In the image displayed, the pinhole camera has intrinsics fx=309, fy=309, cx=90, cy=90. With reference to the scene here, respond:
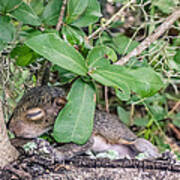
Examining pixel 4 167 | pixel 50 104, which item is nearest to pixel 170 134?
pixel 50 104

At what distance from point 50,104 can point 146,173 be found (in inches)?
26.2

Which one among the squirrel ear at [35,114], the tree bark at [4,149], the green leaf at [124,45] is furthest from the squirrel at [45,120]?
the green leaf at [124,45]

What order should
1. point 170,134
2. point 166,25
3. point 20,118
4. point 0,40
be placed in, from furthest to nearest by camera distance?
point 170,134 → point 20,118 → point 166,25 → point 0,40

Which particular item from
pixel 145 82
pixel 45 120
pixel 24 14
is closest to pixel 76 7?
pixel 24 14

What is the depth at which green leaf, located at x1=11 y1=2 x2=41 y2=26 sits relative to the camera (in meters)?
1.35

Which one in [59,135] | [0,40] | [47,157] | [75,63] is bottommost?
[47,157]

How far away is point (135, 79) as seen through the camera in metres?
1.16

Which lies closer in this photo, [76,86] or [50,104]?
[76,86]

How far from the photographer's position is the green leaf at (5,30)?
4.30ft

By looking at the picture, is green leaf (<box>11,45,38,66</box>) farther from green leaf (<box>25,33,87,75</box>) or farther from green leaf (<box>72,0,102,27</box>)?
green leaf (<box>25,33,87,75</box>)

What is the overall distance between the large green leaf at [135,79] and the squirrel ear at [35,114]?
0.65 meters

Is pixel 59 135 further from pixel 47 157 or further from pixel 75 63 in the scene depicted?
pixel 75 63

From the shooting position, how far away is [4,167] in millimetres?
1375

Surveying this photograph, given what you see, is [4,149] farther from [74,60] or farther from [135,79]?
[135,79]
